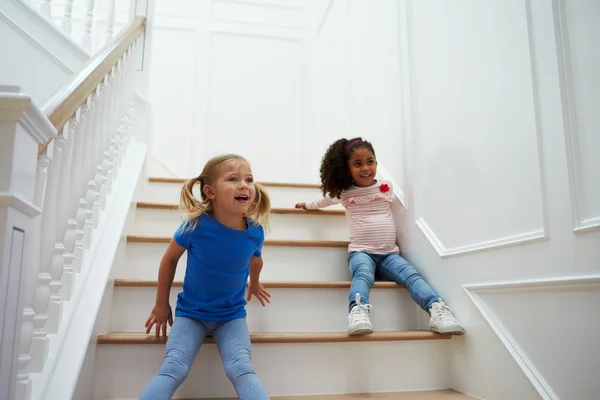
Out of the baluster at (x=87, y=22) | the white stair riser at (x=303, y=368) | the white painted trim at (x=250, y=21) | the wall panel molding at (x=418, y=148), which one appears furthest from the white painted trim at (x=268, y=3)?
the white stair riser at (x=303, y=368)

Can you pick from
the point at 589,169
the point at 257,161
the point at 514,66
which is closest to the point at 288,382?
the point at 589,169

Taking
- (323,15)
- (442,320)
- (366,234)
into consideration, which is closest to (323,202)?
(366,234)

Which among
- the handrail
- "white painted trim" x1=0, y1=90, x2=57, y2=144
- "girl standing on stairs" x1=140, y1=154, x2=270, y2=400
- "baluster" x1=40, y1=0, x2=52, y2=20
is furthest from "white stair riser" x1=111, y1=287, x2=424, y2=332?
"baluster" x1=40, y1=0, x2=52, y2=20

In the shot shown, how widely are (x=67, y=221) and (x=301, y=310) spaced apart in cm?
82

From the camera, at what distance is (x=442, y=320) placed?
4.97ft

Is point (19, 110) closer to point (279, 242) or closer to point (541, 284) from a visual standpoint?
point (541, 284)

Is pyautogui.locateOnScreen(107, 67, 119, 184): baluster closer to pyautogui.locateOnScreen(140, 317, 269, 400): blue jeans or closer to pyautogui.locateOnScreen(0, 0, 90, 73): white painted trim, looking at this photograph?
pyautogui.locateOnScreen(140, 317, 269, 400): blue jeans

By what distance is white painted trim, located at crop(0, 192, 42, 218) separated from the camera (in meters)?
0.69

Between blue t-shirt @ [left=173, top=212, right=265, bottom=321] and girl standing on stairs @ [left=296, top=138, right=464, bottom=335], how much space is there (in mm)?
397

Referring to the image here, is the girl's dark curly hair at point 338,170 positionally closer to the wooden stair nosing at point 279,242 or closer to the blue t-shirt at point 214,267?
the wooden stair nosing at point 279,242

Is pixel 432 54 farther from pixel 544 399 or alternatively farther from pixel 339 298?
pixel 544 399

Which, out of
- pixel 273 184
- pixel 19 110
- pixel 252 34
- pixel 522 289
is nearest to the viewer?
pixel 19 110

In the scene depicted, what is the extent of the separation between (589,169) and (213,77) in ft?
10.4

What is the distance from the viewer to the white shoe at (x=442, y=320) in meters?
1.49
